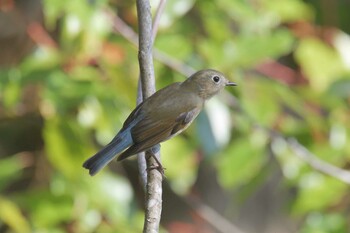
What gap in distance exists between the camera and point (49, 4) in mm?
3518

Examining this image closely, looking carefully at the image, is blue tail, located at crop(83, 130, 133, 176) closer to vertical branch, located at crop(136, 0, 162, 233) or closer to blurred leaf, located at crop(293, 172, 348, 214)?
vertical branch, located at crop(136, 0, 162, 233)

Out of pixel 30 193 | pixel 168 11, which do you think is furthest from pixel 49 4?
pixel 30 193

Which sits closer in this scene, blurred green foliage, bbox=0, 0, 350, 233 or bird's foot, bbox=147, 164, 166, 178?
bird's foot, bbox=147, 164, 166, 178

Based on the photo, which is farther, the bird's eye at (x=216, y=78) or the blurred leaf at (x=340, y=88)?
the blurred leaf at (x=340, y=88)

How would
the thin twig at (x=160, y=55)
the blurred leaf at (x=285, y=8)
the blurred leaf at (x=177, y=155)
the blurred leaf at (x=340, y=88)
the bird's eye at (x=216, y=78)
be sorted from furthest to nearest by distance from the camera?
the blurred leaf at (x=285, y=8)
the blurred leaf at (x=177, y=155)
the blurred leaf at (x=340, y=88)
the thin twig at (x=160, y=55)
the bird's eye at (x=216, y=78)

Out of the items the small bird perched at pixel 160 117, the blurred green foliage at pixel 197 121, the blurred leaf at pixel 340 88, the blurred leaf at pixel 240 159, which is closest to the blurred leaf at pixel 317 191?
the blurred green foliage at pixel 197 121

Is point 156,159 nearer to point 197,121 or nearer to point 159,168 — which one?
point 159,168

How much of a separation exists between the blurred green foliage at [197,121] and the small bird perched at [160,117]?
48cm

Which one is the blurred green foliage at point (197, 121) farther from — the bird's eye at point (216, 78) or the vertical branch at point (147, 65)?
the vertical branch at point (147, 65)

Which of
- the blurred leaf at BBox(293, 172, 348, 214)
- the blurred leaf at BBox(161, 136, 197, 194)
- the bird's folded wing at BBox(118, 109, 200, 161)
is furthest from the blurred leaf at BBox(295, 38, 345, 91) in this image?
the bird's folded wing at BBox(118, 109, 200, 161)

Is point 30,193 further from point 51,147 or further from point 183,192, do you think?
point 183,192

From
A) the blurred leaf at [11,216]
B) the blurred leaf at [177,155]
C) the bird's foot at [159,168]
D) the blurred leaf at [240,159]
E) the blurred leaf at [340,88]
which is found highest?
the blurred leaf at [340,88]

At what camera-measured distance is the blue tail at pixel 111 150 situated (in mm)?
3025

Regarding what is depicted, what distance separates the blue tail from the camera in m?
3.03
